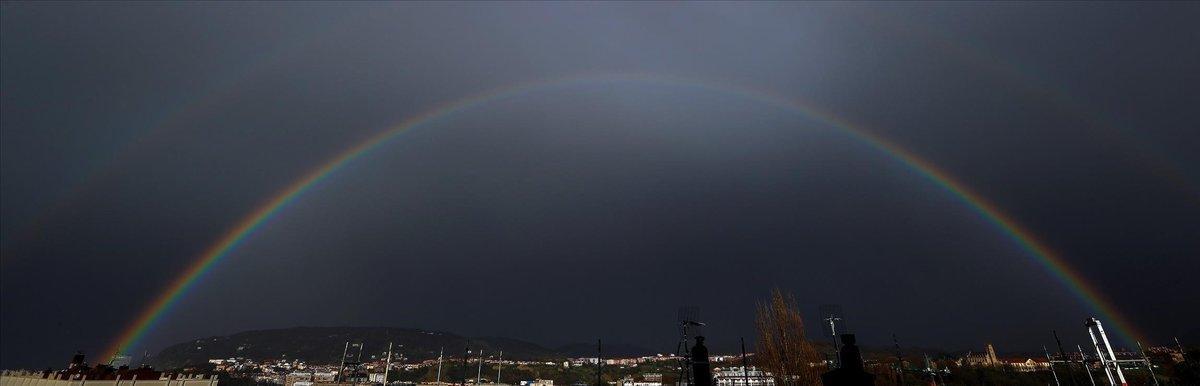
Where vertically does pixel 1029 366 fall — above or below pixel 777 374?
above

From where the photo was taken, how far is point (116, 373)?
44.4 m

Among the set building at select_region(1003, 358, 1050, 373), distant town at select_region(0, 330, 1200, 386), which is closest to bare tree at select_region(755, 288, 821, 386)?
distant town at select_region(0, 330, 1200, 386)

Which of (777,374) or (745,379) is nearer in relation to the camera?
(745,379)

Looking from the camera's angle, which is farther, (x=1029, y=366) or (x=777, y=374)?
(x=1029, y=366)

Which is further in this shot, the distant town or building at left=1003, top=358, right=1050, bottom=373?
building at left=1003, top=358, right=1050, bottom=373

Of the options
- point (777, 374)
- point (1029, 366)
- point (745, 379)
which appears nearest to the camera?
point (745, 379)

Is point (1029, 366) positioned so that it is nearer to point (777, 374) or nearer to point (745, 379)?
point (777, 374)

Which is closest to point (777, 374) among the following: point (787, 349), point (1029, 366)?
point (787, 349)

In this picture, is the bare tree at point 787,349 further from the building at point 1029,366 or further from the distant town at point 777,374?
the building at point 1029,366

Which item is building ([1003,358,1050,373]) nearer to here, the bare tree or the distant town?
the distant town

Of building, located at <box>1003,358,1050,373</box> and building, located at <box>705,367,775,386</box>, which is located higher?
building, located at <box>1003,358,1050,373</box>

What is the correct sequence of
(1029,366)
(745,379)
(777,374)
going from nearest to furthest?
(745,379) < (777,374) < (1029,366)

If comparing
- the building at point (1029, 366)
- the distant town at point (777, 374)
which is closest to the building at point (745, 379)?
the distant town at point (777, 374)

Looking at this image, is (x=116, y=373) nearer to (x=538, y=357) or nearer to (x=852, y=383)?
(x=852, y=383)
